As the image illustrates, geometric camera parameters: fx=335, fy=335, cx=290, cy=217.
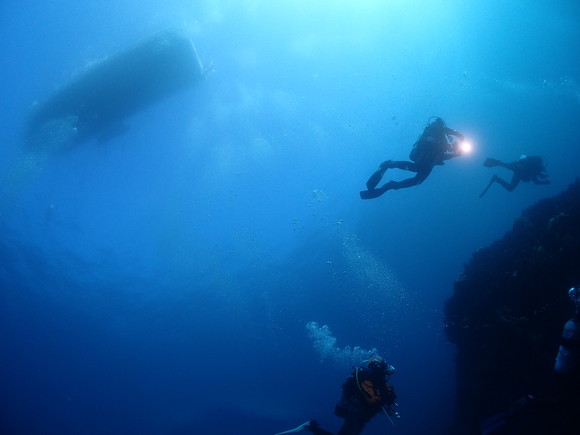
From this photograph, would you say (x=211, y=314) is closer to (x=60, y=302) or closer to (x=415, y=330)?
(x=60, y=302)

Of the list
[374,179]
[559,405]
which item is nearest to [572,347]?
[559,405]

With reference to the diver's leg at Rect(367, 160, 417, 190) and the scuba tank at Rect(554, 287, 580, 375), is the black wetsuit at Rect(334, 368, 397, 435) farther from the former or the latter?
the diver's leg at Rect(367, 160, 417, 190)

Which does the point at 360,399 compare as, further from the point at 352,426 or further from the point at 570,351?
the point at 570,351

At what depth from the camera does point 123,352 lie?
4619 centimetres

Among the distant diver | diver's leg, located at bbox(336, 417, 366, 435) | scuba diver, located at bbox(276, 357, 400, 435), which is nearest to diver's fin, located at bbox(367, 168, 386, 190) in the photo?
scuba diver, located at bbox(276, 357, 400, 435)

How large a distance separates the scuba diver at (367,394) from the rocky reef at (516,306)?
464 cm

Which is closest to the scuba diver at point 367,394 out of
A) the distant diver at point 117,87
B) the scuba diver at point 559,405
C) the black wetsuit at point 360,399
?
the black wetsuit at point 360,399

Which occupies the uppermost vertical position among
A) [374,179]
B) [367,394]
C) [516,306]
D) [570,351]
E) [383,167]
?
[383,167]

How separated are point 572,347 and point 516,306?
17.5 feet

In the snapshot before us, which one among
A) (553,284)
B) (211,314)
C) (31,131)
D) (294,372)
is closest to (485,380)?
(553,284)

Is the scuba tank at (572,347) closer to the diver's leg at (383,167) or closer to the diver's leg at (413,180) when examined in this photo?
the diver's leg at (413,180)

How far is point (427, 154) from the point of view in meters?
7.55

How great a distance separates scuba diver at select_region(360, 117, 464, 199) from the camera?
7.47 meters

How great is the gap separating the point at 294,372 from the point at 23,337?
34572 mm
